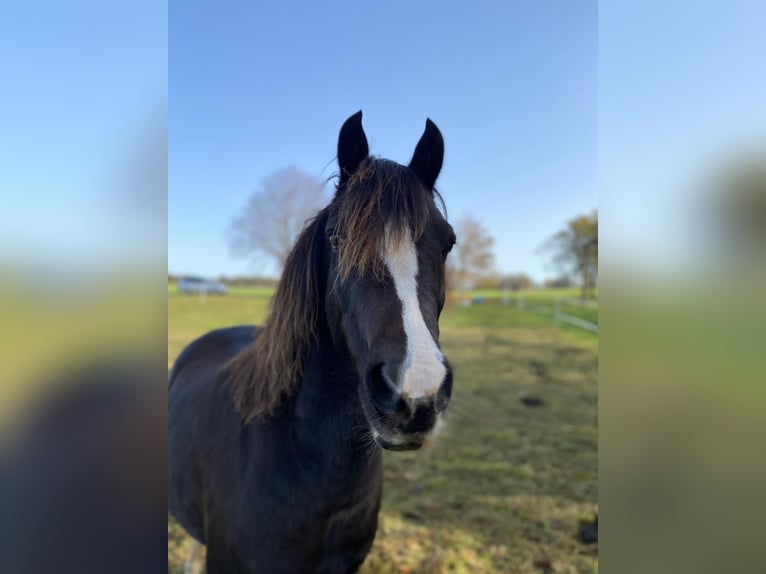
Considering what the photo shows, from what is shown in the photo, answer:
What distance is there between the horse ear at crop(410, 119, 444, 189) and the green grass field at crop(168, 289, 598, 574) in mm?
931

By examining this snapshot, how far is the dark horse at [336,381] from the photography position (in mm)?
1213

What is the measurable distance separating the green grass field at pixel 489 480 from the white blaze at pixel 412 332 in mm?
618

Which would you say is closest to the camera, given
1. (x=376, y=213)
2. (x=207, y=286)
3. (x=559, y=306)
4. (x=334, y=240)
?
(x=376, y=213)

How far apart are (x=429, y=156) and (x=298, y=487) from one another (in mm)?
1405

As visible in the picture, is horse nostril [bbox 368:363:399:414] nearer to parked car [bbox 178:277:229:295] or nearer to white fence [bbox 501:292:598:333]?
parked car [bbox 178:277:229:295]

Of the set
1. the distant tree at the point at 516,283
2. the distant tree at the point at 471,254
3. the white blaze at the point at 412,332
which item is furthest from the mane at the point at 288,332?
the distant tree at the point at 516,283

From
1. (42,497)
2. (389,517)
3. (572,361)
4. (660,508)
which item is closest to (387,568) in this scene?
(389,517)

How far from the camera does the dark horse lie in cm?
121

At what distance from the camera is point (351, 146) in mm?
1629

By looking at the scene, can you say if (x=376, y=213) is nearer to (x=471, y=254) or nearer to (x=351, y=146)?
(x=351, y=146)

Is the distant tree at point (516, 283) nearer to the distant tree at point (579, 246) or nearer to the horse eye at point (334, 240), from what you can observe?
the distant tree at point (579, 246)

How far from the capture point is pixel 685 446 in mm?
889

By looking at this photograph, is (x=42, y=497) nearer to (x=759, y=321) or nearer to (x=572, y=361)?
(x=759, y=321)

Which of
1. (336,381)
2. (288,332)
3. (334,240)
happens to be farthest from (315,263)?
(336,381)
